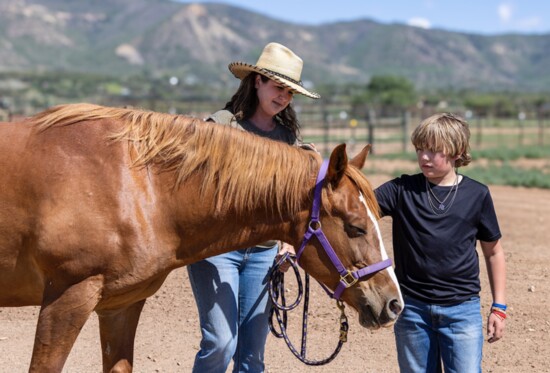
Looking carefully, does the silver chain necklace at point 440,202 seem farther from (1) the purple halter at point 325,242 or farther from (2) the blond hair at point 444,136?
(1) the purple halter at point 325,242

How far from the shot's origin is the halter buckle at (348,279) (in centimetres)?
330

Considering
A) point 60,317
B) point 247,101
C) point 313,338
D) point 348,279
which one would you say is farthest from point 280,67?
point 313,338

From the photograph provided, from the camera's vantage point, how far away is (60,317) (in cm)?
324

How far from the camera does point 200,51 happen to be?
181000 millimetres

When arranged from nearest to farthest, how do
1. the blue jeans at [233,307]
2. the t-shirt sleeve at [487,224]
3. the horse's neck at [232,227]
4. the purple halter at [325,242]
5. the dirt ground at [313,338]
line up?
1. the purple halter at [325,242]
2. the horse's neck at [232,227]
3. the t-shirt sleeve at [487,224]
4. the blue jeans at [233,307]
5. the dirt ground at [313,338]

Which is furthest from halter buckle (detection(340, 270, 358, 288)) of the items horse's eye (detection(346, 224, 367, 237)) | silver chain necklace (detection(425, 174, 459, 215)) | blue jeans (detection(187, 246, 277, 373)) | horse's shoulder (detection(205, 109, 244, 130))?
horse's shoulder (detection(205, 109, 244, 130))

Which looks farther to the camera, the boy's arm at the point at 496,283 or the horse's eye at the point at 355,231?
the boy's arm at the point at 496,283

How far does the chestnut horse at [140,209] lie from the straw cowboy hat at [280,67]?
428 millimetres

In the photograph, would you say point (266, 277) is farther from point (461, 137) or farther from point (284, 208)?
point (461, 137)

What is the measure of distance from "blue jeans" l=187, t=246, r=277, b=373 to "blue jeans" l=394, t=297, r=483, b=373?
736 mm

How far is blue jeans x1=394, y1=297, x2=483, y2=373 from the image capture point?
3.40 metres

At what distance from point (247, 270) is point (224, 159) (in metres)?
0.72

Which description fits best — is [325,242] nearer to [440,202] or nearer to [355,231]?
[355,231]

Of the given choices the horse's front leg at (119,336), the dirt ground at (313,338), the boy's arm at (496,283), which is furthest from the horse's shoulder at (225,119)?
the dirt ground at (313,338)
